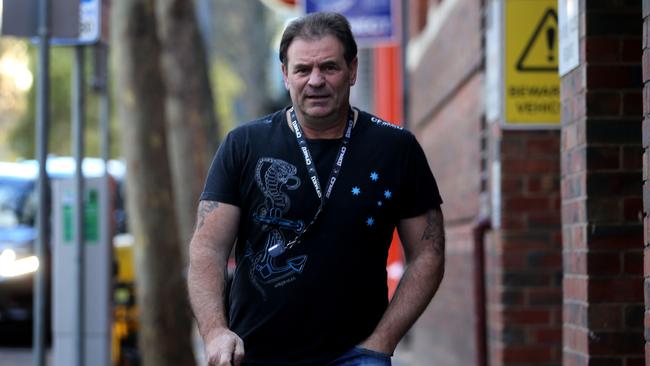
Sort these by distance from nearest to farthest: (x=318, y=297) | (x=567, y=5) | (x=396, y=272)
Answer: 1. (x=318, y=297)
2. (x=567, y=5)
3. (x=396, y=272)

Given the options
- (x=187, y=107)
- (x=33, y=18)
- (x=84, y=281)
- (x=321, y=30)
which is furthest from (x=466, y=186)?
(x=187, y=107)

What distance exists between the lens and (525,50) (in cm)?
805

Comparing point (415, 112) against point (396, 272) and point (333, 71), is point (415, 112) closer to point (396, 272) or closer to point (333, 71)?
point (396, 272)

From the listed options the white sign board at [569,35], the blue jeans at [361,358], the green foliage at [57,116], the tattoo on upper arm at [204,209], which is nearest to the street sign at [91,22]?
the white sign board at [569,35]

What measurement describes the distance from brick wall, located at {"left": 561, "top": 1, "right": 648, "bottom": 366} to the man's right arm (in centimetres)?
173

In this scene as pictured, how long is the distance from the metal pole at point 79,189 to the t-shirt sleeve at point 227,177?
4776mm

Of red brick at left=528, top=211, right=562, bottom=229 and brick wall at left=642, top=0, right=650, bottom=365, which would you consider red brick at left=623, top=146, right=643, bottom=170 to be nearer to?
brick wall at left=642, top=0, right=650, bottom=365

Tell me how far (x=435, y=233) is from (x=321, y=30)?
2.36ft

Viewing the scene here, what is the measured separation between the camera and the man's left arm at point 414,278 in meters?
4.52

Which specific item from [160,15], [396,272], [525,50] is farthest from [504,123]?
[160,15]

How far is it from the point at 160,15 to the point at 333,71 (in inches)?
554

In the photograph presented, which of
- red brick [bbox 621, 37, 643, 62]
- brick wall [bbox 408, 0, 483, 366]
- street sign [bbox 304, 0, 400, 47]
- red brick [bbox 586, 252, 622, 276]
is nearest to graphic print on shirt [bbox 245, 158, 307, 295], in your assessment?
red brick [bbox 586, 252, 622, 276]

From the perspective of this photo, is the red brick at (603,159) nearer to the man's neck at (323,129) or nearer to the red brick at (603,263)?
the red brick at (603,263)

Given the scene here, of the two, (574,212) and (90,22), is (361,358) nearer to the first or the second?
(574,212)
